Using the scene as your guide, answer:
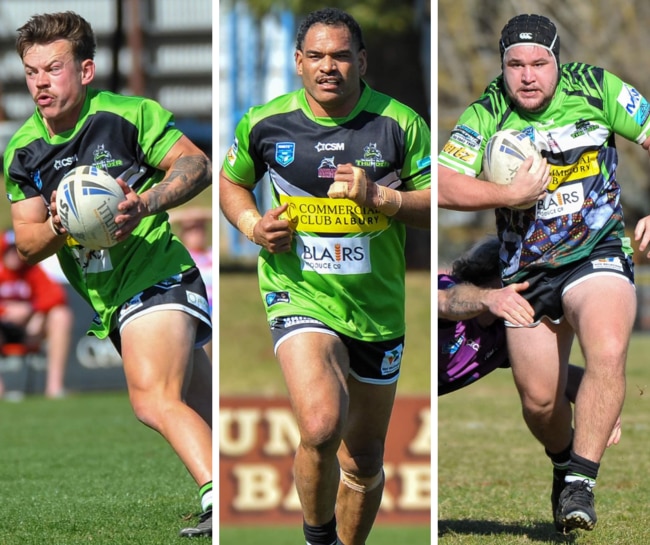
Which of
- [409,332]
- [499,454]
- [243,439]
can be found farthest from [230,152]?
[409,332]

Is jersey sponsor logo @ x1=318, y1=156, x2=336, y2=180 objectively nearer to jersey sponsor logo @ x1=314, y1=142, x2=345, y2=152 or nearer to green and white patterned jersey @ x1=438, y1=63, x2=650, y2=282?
jersey sponsor logo @ x1=314, y1=142, x2=345, y2=152

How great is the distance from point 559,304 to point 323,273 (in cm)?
100

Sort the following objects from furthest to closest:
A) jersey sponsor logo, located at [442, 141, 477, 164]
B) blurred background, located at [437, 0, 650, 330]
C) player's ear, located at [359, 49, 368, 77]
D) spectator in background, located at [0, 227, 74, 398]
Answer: blurred background, located at [437, 0, 650, 330]
spectator in background, located at [0, 227, 74, 398]
jersey sponsor logo, located at [442, 141, 477, 164]
player's ear, located at [359, 49, 368, 77]

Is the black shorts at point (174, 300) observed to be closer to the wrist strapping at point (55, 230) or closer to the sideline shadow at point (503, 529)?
the wrist strapping at point (55, 230)

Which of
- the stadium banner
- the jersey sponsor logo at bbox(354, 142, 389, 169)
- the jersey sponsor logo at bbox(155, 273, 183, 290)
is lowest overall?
the stadium banner

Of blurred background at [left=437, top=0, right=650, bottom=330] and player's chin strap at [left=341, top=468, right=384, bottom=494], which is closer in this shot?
player's chin strap at [left=341, top=468, right=384, bottom=494]

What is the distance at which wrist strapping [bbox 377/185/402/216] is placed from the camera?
4499mm

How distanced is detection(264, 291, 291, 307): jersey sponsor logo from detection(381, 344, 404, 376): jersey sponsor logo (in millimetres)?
479

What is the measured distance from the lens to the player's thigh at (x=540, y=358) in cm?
500

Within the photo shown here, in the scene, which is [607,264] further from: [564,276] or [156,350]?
[156,350]

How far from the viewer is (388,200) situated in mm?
4523

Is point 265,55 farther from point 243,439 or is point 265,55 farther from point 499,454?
point 499,454

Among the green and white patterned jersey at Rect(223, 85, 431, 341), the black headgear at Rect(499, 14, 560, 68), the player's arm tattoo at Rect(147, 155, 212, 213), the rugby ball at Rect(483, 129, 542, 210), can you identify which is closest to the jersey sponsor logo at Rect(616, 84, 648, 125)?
the black headgear at Rect(499, 14, 560, 68)

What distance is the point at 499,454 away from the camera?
6762 millimetres
